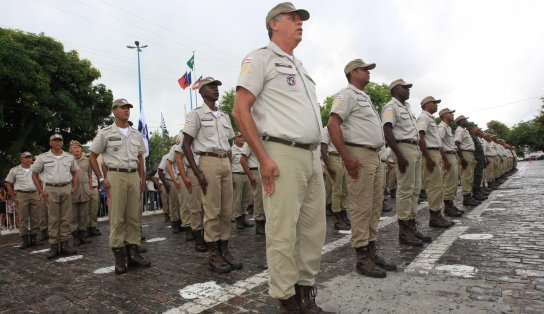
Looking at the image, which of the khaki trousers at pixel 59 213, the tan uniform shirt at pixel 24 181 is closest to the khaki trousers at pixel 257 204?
the khaki trousers at pixel 59 213

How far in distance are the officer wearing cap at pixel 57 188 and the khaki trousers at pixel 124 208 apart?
1.99 meters

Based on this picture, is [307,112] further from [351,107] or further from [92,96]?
[92,96]

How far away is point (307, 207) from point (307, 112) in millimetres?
705

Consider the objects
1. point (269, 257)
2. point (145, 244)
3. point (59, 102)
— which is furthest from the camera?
point (59, 102)

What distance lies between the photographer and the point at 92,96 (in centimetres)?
1945

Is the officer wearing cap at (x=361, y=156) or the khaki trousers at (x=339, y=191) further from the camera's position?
the khaki trousers at (x=339, y=191)

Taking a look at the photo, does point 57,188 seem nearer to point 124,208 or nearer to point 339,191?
point 124,208

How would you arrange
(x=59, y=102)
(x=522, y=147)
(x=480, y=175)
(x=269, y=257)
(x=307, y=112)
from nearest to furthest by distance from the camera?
(x=269, y=257), (x=307, y=112), (x=480, y=175), (x=59, y=102), (x=522, y=147)

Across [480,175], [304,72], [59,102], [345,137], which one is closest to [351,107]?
[345,137]

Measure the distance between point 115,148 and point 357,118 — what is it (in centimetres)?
317

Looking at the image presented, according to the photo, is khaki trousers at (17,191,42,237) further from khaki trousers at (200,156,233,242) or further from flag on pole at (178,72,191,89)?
flag on pole at (178,72,191,89)

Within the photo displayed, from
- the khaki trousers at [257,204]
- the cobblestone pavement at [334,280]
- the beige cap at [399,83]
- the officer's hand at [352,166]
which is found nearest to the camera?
the cobblestone pavement at [334,280]

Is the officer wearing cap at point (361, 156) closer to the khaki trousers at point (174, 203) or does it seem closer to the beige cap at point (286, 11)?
the beige cap at point (286, 11)

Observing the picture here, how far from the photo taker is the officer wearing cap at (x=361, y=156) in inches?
153
